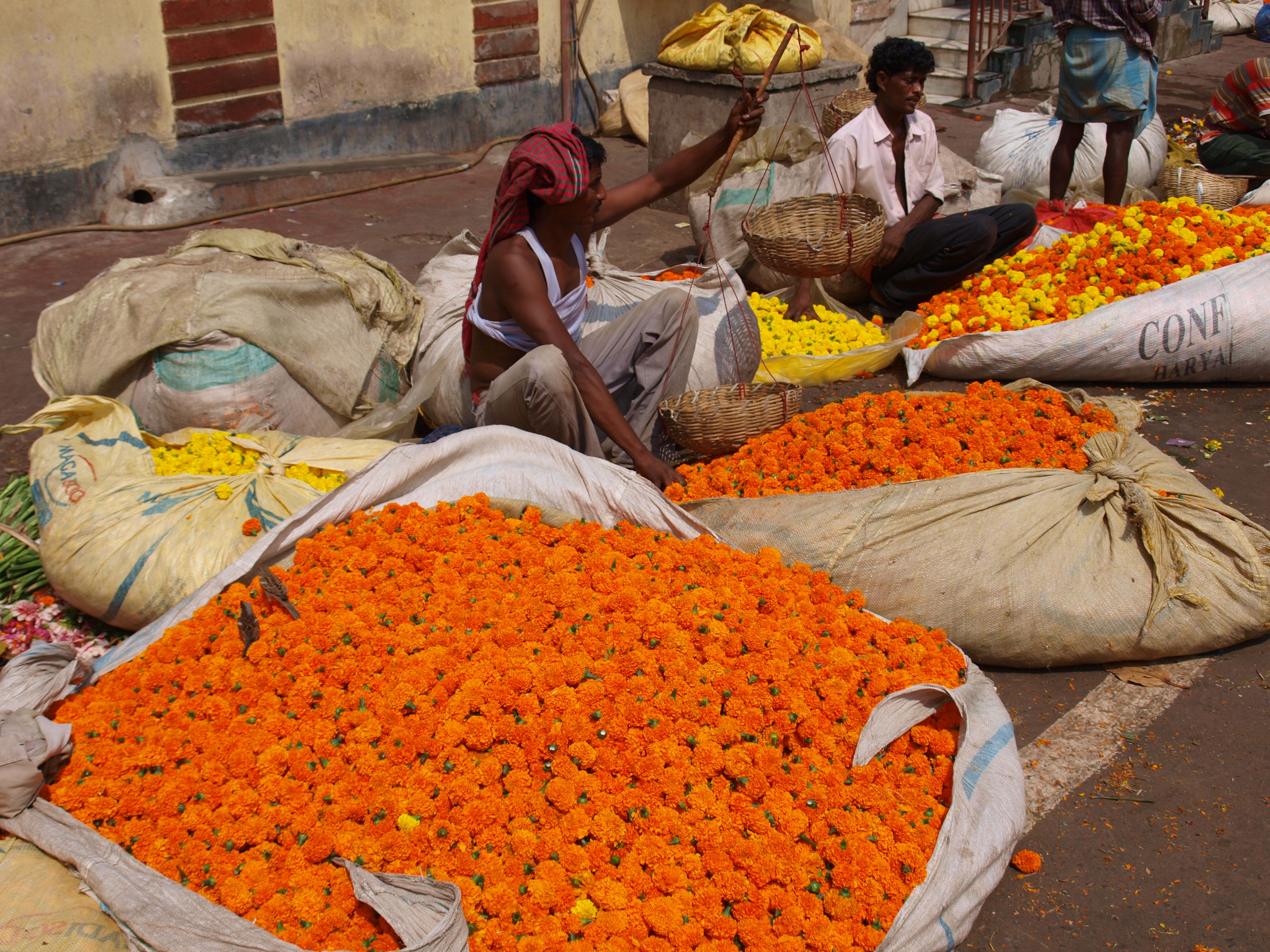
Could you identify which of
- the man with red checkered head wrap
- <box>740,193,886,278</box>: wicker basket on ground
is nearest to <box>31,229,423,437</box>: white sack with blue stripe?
the man with red checkered head wrap

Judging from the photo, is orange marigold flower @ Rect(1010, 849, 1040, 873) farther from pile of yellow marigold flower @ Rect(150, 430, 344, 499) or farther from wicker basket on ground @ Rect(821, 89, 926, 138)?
wicker basket on ground @ Rect(821, 89, 926, 138)

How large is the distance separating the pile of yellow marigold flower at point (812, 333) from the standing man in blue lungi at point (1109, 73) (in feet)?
6.06

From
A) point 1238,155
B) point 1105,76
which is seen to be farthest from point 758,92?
point 1238,155

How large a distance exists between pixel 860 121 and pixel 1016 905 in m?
3.75

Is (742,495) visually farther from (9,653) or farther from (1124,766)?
(9,653)

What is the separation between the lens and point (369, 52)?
7168 millimetres

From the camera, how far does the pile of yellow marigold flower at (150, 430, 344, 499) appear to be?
3162mm

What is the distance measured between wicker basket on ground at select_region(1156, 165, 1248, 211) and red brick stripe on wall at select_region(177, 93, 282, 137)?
5675 millimetres

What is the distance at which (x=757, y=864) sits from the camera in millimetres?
1897

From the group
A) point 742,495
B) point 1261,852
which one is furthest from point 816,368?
point 1261,852

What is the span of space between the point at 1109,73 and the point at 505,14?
4.54 m

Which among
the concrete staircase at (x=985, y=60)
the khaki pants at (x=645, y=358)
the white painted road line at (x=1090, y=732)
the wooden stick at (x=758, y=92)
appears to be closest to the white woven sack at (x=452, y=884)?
the white painted road line at (x=1090, y=732)

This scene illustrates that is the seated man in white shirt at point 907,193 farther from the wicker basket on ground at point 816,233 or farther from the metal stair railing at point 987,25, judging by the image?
the metal stair railing at point 987,25

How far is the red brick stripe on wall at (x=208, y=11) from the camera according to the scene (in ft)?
19.9
